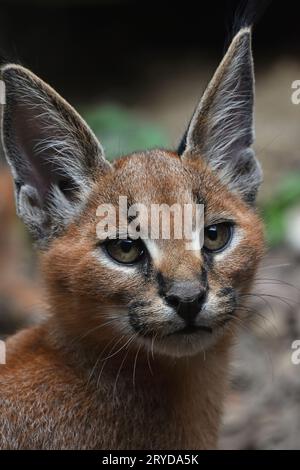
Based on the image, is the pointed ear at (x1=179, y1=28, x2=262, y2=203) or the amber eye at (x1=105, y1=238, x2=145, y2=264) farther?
the pointed ear at (x1=179, y1=28, x2=262, y2=203)

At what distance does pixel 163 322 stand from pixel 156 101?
12340mm

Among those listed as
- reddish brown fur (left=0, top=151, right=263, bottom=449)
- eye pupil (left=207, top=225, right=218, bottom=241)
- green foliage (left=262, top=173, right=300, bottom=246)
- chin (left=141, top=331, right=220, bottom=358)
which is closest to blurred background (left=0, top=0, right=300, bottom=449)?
green foliage (left=262, top=173, right=300, bottom=246)

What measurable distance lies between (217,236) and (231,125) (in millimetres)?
1025

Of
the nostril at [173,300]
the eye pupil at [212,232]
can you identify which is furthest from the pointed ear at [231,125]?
the nostril at [173,300]

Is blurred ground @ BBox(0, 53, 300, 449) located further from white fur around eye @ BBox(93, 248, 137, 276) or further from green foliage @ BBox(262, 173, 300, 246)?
white fur around eye @ BBox(93, 248, 137, 276)

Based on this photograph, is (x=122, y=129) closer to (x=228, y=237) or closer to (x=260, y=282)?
(x=260, y=282)

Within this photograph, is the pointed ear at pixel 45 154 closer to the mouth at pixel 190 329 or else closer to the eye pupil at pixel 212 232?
the eye pupil at pixel 212 232

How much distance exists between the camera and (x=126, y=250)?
17.5 ft

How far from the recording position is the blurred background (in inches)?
482

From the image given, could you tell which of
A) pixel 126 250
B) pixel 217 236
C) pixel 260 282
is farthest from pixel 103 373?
pixel 260 282

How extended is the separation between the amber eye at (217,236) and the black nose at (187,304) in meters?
0.52

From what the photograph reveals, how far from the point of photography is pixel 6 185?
11969 millimetres

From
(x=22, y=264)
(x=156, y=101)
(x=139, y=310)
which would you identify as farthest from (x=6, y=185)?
(x=139, y=310)

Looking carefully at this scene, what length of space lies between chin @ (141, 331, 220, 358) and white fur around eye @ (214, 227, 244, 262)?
48 centimetres
